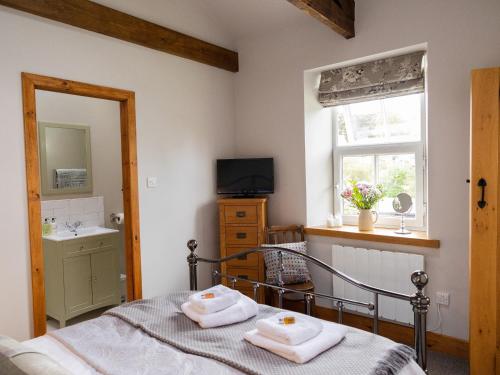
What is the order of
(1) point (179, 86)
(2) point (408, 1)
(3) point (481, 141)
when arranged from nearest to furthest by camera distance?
1. (3) point (481, 141)
2. (2) point (408, 1)
3. (1) point (179, 86)

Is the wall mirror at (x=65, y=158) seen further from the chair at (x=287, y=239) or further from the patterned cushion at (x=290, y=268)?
the patterned cushion at (x=290, y=268)

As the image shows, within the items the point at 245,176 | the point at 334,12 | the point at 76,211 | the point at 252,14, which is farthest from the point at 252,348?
the point at 76,211

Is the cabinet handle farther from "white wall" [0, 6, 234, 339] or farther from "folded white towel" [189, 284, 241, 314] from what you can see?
"white wall" [0, 6, 234, 339]

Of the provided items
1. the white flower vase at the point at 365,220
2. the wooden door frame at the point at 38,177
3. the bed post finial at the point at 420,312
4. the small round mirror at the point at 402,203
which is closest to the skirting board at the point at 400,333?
the white flower vase at the point at 365,220

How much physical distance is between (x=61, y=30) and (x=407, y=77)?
2620mm

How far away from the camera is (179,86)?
349 cm

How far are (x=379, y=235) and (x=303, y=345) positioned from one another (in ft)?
5.86

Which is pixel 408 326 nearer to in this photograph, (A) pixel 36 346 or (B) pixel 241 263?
(B) pixel 241 263

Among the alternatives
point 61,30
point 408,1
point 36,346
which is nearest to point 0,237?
point 36,346

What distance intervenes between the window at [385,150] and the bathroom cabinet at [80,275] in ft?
7.84

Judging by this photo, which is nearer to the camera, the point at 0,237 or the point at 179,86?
the point at 0,237

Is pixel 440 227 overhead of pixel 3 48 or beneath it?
beneath

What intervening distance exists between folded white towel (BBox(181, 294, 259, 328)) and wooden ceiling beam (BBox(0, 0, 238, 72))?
2.12 metres

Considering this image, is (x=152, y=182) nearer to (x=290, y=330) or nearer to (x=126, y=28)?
(x=126, y=28)
